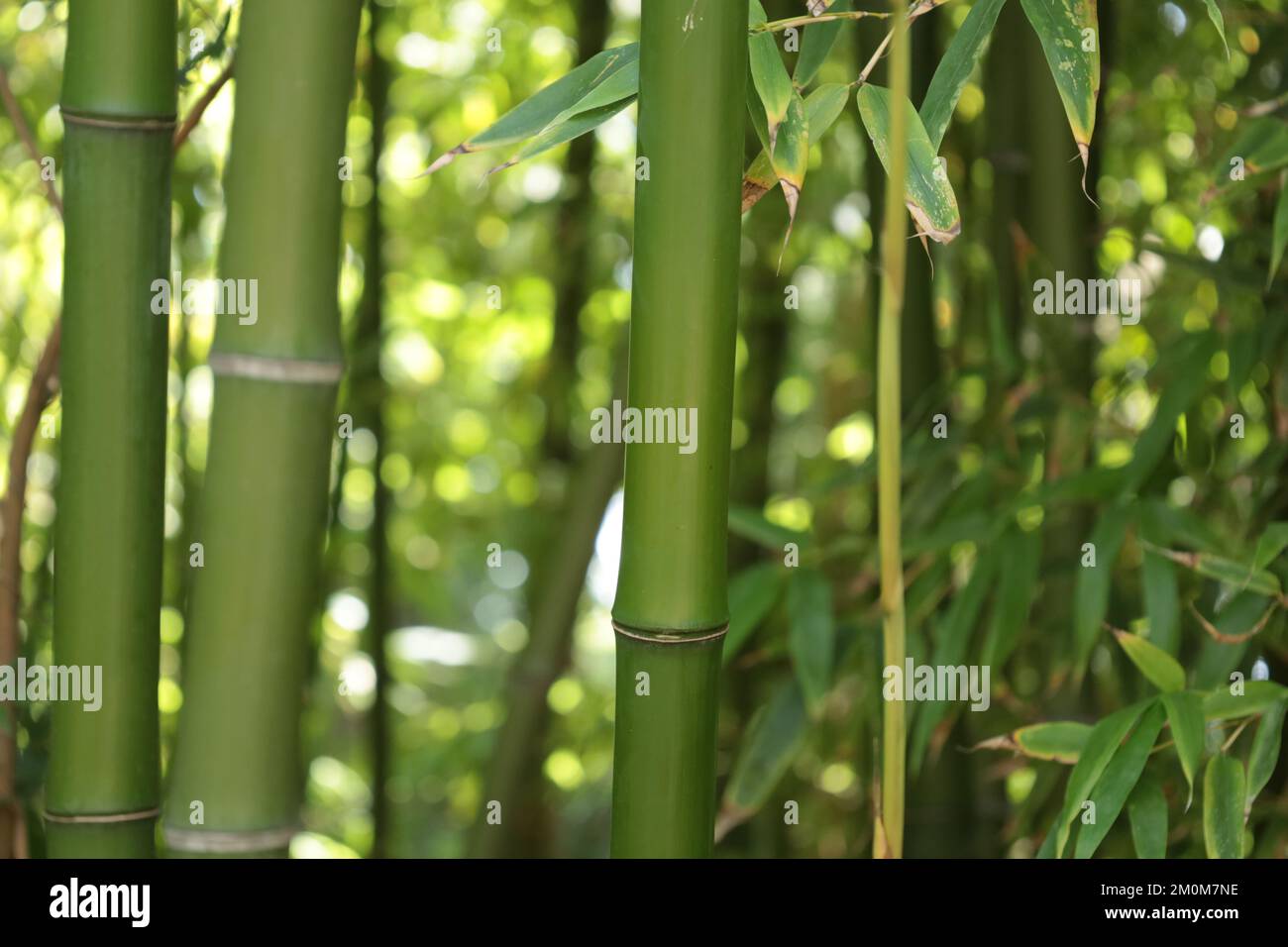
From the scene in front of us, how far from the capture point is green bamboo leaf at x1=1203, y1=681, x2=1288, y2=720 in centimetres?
67

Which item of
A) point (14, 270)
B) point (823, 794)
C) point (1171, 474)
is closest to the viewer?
point (1171, 474)

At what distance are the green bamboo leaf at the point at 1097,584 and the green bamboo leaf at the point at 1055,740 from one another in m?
0.11

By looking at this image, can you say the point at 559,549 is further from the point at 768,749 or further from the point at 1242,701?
the point at 1242,701

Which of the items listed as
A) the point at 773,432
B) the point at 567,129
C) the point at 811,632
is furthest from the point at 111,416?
the point at 773,432

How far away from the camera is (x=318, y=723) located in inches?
74.2

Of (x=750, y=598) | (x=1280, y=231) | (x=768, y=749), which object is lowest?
(x=768, y=749)

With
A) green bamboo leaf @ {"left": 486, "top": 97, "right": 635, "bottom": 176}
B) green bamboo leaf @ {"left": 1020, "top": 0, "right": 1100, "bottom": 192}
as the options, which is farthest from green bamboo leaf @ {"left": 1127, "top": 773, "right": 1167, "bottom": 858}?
green bamboo leaf @ {"left": 486, "top": 97, "right": 635, "bottom": 176}

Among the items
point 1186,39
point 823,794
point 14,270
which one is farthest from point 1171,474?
point 14,270

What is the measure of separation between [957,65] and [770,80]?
0.10m

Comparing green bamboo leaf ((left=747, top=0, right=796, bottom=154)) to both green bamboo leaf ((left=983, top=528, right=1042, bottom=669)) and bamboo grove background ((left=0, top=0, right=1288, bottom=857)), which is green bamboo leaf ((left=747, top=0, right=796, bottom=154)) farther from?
green bamboo leaf ((left=983, top=528, right=1042, bottom=669))

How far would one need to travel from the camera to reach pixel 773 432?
5.34 ft

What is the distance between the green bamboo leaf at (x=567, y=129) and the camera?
523mm
